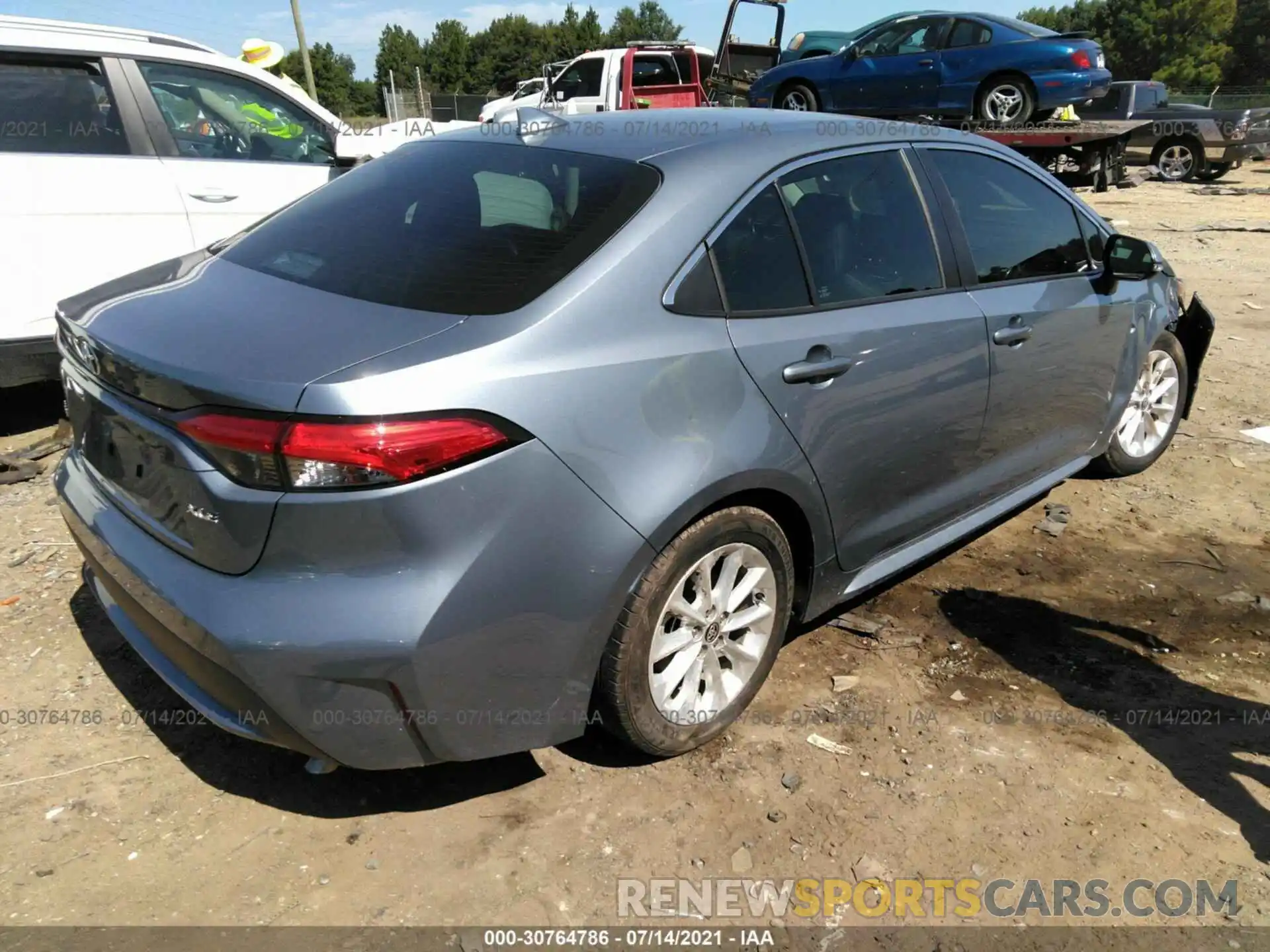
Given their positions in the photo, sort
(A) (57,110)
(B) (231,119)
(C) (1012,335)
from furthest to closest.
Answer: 1. (B) (231,119)
2. (A) (57,110)
3. (C) (1012,335)

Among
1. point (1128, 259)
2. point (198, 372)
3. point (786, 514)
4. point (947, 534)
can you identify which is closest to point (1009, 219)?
point (1128, 259)

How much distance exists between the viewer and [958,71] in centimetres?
1259

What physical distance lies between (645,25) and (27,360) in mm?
110722

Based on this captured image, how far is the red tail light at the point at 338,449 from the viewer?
A: 194 centimetres

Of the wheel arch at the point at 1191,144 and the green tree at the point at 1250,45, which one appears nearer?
the wheel arch at the point at 1191,144

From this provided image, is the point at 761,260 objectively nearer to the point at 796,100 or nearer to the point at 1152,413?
the point at 1152,413

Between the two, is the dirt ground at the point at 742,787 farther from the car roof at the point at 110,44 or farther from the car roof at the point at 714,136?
the car roof at the point at 110,44

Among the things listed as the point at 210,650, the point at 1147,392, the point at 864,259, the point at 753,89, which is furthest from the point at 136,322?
the point at 753,89

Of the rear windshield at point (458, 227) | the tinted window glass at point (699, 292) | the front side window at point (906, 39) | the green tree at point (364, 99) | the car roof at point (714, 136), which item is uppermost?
the front side window at point (906, 39)

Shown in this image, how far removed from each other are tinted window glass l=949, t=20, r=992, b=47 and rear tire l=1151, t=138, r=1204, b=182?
25.5ft

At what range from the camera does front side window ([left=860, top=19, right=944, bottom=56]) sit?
41.7ft

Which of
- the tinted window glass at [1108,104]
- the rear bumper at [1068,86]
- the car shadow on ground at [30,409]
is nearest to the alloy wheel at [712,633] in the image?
the car shadow on ground at [30,409]

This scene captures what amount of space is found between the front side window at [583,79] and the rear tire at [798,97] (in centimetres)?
319

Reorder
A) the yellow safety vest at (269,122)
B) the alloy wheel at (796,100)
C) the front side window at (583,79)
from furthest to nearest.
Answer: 1. the front side window at (583,79)
2. the alloy wheel at (796,100)
3. the yellow safety vest at (269,122)
